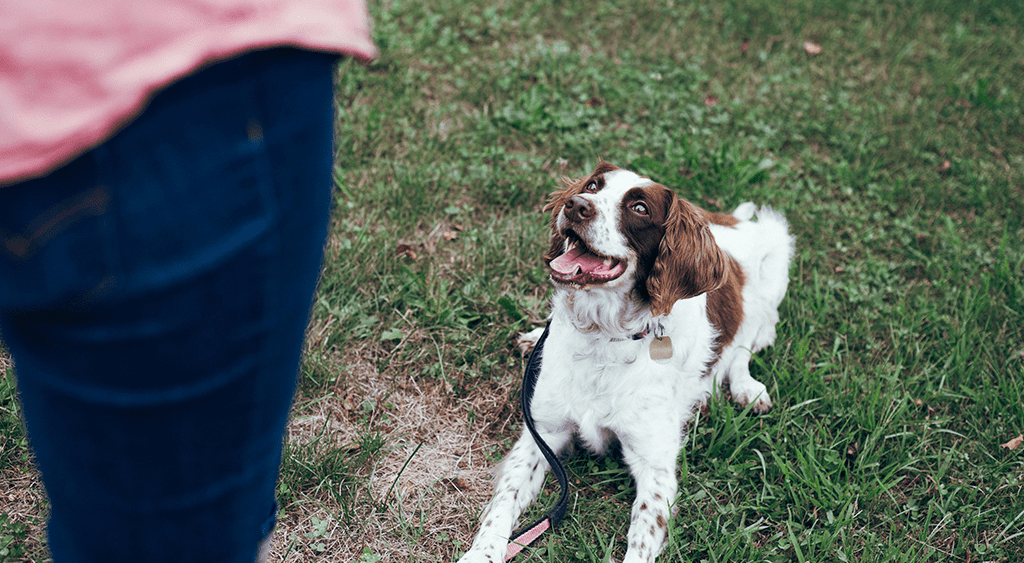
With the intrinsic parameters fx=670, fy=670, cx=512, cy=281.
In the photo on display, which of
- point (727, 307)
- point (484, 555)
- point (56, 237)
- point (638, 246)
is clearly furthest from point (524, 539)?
point (56, 237)

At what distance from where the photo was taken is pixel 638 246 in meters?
2.40

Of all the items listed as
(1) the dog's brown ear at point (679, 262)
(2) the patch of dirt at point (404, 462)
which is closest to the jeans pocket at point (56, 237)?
(2) the patch of dirt at point (404, 462)

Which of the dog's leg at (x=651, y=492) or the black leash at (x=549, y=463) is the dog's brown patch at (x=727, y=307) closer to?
the dog's leg at (x=651, y=492)

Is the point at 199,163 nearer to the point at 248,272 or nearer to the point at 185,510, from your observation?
the point at 248,272

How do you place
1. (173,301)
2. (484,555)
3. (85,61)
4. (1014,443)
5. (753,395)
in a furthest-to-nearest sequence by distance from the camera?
(753,395) < (1014,443) < (484,555) < (173,301) < (85,61)

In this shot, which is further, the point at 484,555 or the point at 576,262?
the point at 576,262

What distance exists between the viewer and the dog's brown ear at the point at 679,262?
2.39m

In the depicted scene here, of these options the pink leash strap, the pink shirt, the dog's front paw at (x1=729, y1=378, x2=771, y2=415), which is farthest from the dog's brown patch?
the pink shirt

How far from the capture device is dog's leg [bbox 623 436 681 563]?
229 centimetres

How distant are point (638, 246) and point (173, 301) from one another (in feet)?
5.97

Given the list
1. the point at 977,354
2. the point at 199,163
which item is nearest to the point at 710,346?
the point at 977,354

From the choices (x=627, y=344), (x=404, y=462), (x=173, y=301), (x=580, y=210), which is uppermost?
(x=173, y=301)

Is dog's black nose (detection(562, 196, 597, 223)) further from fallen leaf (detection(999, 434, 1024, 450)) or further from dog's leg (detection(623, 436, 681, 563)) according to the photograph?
fallen leaf (detection(999, 434, 1024, 450))

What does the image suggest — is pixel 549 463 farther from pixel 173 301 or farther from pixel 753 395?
pixel 173 301
